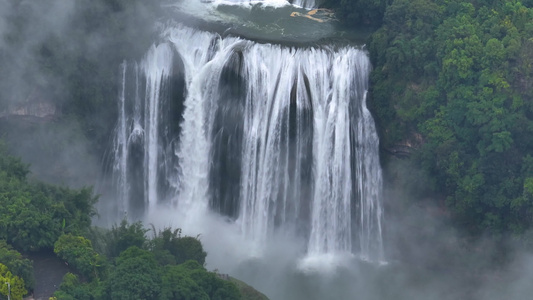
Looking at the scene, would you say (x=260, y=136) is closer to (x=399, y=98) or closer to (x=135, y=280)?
(x=399, y=98)

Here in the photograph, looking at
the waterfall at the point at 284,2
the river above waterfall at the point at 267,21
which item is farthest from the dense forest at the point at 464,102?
the waterfall at the point at 284,2

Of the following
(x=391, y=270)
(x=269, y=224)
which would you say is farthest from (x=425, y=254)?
(x=269, y=224)

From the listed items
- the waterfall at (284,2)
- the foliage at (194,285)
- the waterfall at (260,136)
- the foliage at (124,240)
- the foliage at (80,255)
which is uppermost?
the waterfall at (284,2)

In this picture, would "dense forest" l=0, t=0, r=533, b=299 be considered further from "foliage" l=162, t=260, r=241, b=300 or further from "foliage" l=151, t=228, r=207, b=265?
"foliage" l=162, t=260, r=241, b=300

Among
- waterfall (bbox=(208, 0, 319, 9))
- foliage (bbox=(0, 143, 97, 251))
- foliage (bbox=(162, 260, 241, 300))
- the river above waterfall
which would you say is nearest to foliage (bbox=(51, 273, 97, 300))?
foliage (bbox=(162, 260, 241, 300))

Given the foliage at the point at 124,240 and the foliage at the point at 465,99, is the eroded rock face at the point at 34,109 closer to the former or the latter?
the foliage at the point at 124,240

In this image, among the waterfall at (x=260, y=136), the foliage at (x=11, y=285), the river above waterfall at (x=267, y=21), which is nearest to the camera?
the foliage at (x=11, y=285)

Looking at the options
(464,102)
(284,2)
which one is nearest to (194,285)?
(464,102)

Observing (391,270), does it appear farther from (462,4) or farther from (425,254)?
(462,4)
